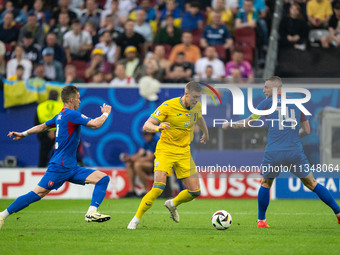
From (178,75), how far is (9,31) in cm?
570

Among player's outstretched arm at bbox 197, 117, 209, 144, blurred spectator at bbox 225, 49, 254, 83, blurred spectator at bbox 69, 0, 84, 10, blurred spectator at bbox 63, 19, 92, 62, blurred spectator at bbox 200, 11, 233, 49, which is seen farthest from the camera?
blurred spectator at bbox 69, 0, 84, 10

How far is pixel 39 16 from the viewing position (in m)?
20.5

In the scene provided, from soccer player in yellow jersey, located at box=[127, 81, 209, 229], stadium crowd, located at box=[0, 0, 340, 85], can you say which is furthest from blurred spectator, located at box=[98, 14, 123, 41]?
soccer player in yellow jersey, located at box=[127, 81, 209, 229]

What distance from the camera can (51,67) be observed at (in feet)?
60.6

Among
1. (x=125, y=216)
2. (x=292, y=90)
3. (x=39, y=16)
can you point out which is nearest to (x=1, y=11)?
(x=39, y=16)

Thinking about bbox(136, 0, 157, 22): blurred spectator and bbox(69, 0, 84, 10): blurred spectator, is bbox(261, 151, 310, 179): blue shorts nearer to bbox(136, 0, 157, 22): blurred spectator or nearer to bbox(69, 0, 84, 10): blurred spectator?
bbox(136, 0, 157, 22): blurred spectator

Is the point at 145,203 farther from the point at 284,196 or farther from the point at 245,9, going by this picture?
the point at 245,9

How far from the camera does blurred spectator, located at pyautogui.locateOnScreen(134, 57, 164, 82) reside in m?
17.5

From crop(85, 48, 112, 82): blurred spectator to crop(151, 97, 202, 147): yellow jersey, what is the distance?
26.7 ft

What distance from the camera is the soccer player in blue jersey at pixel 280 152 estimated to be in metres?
10.1

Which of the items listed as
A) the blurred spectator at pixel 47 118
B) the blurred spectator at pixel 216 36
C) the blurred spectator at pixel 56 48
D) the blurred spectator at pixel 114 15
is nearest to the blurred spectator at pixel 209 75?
the blurred spectator at pixel 216 36

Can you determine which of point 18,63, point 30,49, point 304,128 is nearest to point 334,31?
point 30,49

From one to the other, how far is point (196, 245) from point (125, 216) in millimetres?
4085

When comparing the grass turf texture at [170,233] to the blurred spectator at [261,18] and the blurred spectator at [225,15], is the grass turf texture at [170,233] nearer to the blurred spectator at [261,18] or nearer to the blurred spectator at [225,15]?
the blurred spectator at [261,18]
